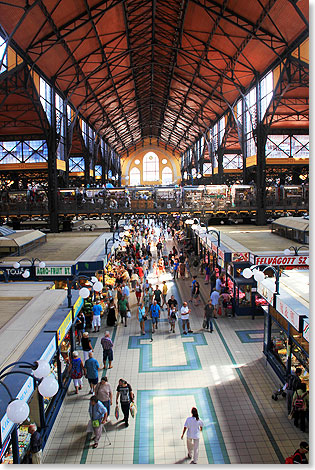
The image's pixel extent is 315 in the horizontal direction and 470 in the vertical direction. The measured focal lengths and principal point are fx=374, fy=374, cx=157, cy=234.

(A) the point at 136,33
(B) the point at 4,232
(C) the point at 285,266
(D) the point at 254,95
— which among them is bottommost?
(C) the point at 285,266

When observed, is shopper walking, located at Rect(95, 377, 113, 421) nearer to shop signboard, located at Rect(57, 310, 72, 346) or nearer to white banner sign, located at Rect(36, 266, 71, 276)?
shop signboard, located at Rect(57, 310, 72, 346)

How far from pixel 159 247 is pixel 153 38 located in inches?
687

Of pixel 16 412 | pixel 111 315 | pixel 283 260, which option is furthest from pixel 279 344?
pixel 16 412

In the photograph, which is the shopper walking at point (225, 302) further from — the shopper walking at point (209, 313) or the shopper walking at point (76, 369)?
the shopper walking at point (76, 369)

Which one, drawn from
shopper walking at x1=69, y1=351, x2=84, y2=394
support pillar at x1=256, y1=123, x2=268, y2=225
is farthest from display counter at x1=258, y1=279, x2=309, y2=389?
support pillar at x1=256, y1=123, x2=268, y2=225

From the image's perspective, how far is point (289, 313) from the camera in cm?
786

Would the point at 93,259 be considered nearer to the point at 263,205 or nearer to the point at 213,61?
the point at 263,205

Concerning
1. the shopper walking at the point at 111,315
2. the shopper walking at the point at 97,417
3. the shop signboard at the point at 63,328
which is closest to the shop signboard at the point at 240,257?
the shopper walking at the point at 111,315

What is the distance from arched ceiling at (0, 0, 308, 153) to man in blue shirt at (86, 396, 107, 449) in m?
15.6

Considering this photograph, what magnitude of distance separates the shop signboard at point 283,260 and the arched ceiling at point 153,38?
11762 millimetres

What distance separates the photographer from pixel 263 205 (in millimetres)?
27828

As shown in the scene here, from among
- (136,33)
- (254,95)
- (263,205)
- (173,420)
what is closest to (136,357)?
(173,420)

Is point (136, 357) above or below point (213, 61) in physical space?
below

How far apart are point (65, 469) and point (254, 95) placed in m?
30.2
